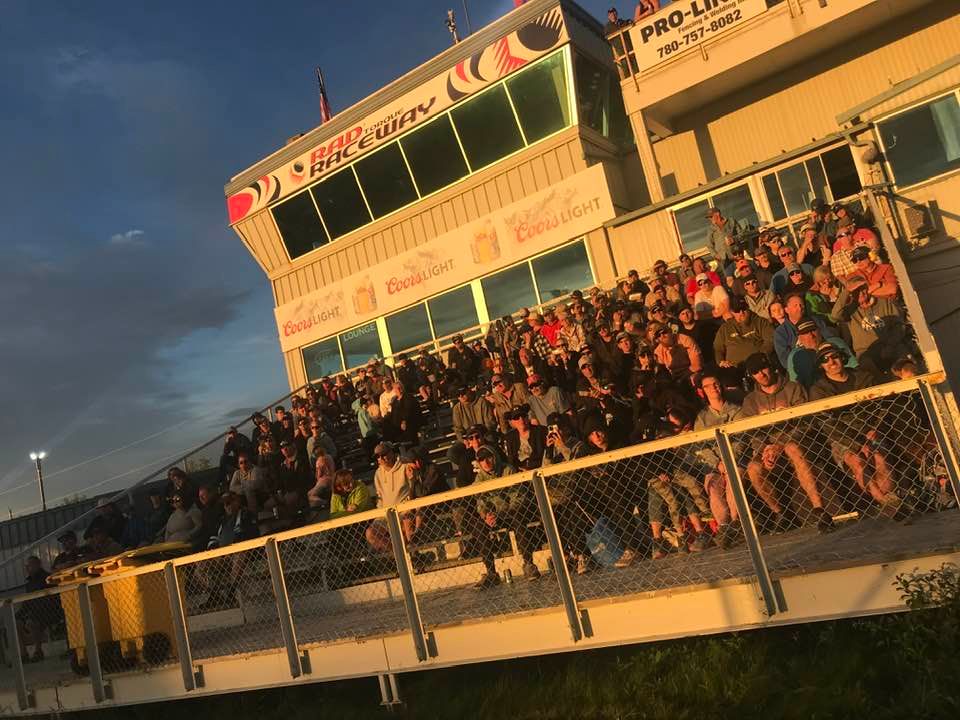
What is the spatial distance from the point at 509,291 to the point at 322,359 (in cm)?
571

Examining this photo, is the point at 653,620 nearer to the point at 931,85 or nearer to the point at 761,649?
the point at 761,649

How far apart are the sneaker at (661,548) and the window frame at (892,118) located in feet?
25.0

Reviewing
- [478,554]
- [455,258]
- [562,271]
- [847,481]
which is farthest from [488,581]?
[455,258]

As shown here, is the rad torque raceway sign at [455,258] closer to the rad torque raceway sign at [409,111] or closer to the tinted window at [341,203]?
the tinted window at [341,203]

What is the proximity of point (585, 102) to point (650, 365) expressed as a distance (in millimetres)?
Answer: 8744

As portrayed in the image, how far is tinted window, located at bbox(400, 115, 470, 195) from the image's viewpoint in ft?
52.5

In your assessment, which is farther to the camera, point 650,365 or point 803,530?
point 650,365

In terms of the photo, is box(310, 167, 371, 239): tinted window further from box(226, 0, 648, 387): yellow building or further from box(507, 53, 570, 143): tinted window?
box(507, 53, 570, 143): tinted window

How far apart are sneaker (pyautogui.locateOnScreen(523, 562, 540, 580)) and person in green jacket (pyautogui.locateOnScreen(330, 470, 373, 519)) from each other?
8.92 feet

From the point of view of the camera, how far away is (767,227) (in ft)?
38.7

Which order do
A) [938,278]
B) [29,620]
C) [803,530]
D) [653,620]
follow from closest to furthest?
[653,620] < [803,530] < [29,620] < [938,278]

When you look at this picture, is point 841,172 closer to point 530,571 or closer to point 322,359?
point 530,571

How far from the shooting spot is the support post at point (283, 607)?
6145 mm

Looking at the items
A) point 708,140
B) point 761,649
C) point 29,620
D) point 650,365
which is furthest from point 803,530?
point 708,140
